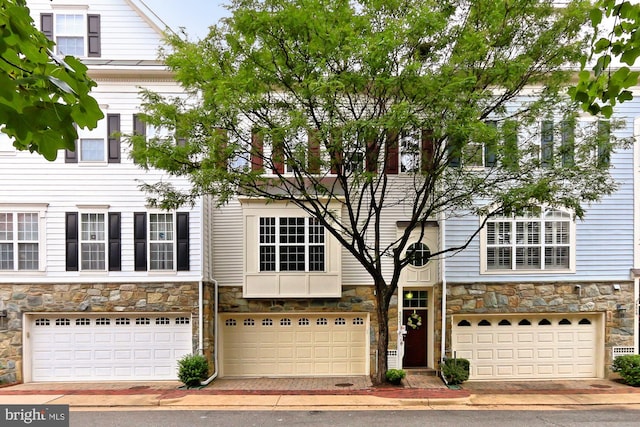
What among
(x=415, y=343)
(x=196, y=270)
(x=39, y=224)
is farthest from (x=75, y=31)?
(x=415, y=343)

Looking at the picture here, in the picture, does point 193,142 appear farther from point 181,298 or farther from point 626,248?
point 626,248

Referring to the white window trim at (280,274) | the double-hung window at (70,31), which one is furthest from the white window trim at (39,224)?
the white window trim at (280,274)

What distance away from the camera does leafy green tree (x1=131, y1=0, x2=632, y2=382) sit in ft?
26.3

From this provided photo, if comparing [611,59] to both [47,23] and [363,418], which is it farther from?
[47,23]

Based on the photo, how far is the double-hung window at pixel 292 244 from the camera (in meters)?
12.1

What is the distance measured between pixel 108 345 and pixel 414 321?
910cm

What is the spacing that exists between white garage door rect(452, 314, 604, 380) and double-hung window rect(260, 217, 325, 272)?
4584mm

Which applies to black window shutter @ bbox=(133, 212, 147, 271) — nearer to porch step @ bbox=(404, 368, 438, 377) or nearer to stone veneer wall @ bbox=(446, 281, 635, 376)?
porch step @ bbox=(404, 368, 438, 377)

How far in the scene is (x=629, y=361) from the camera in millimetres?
11195

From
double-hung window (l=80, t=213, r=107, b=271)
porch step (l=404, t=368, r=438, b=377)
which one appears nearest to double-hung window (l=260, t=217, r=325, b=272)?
porch step (l=404, t=368, r=438, b=377)

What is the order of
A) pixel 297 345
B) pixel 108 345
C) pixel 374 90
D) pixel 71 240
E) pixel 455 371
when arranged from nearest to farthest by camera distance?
pixel 374 90 < pixel 455 371 < pixel 71 240 < pixel 108 345 < pixel 297 345

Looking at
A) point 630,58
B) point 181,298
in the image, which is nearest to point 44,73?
point 630,58

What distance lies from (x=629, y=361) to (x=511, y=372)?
3.03 meters

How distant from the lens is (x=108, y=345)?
11.9 metres
